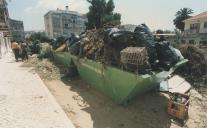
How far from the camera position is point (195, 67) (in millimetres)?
7902

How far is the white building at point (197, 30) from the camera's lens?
26.4m

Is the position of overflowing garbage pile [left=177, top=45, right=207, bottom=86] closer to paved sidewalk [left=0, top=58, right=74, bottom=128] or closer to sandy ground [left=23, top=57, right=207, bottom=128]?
sandy ground [left=23, top=57, right=207, bottom=128]

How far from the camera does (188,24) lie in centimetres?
3059

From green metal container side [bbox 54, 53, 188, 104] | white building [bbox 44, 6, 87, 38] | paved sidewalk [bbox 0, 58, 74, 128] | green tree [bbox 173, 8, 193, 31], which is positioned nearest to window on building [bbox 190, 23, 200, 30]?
green tree [bbox 173, 8, 193, 31]

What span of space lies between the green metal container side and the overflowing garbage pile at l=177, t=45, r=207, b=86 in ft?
9.44

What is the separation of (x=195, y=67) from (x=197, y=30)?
23442mm

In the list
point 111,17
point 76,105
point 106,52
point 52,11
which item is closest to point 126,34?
point 106,52

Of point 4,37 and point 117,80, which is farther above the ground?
point 4,37

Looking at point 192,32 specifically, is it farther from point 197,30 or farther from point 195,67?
point 195,67

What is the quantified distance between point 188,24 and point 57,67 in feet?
86.7

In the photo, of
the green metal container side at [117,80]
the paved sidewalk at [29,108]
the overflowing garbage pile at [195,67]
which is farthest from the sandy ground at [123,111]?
the overflowing garbage pile at [195,67]

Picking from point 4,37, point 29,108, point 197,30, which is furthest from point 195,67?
point 197,30

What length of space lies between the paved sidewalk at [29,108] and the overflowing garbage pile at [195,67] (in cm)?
555

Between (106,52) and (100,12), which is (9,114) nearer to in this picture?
(106,52)
